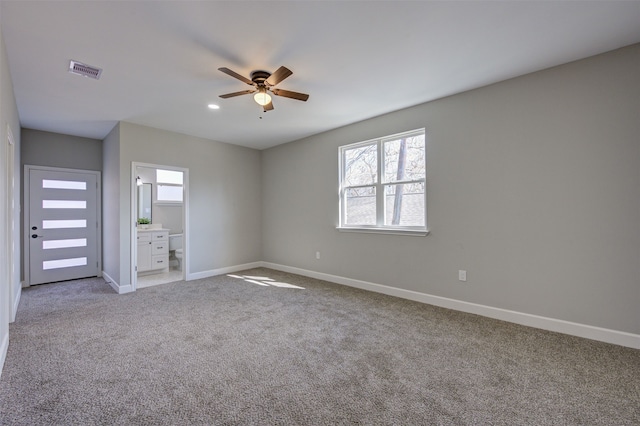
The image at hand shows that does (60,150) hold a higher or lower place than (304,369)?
higher

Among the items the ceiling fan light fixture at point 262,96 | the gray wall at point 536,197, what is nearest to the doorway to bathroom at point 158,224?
the ceiling fan light fixture at point 262,96

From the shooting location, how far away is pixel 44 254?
490 centimetres

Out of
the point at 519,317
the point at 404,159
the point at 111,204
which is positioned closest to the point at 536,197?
the point at 519,317

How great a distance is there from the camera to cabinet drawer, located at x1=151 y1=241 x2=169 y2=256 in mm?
5730

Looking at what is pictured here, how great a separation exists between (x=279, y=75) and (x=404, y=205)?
2448 mm

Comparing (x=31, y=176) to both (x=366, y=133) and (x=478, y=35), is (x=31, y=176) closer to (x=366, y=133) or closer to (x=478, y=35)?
(x=366, y=133)

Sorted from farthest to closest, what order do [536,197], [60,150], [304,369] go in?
[60,150] → [536,197] → [304,369]

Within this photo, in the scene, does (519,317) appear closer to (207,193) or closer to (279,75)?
(279,75)

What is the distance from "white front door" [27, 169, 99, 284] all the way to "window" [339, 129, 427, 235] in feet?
15.6

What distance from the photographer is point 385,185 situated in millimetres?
4254

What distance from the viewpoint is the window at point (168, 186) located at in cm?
674

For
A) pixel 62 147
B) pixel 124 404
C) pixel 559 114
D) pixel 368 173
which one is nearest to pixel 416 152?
pixel 368 173

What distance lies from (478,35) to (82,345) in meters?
4.43

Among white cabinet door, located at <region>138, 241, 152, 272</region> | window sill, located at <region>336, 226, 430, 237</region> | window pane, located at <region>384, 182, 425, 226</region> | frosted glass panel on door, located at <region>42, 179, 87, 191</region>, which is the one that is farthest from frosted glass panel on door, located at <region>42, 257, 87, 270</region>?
window pane, located at <region>384, 182, 425, 226</region>
